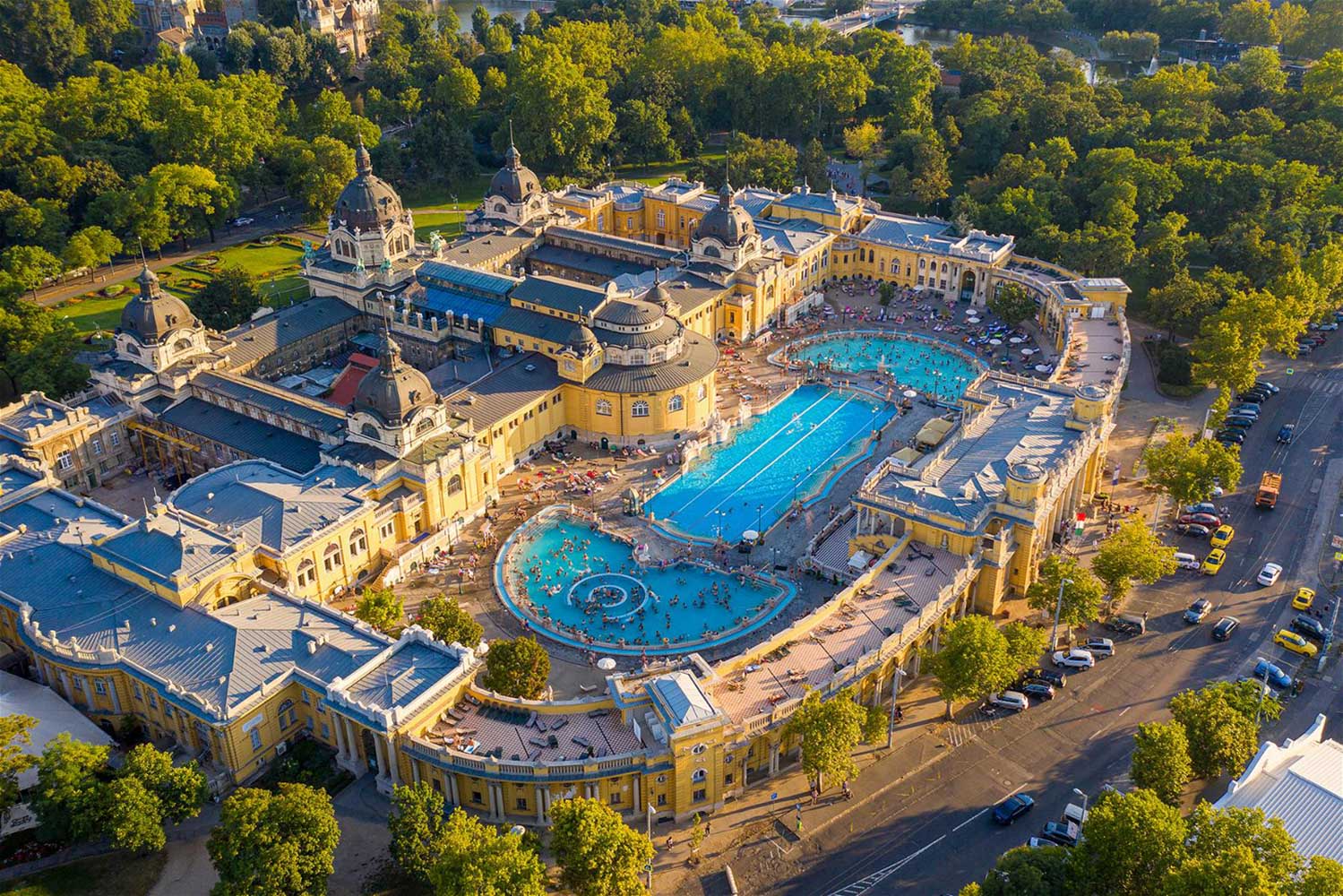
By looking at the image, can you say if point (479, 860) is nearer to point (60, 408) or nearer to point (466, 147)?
point (60, 408)

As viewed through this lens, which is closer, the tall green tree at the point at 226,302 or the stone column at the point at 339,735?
the stone column at the point at 339,735

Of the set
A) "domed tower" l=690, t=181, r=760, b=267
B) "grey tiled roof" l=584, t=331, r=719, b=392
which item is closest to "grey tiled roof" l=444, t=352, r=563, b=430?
"grey tiled roof" l=584, t=331, r=719, b=392

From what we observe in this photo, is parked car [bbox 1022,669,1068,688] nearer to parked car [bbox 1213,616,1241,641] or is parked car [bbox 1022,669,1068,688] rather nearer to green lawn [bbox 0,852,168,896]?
parked car [bbox 1213,616,1241,641]

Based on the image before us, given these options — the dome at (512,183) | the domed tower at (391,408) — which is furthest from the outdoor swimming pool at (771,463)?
the dome at (512,183)

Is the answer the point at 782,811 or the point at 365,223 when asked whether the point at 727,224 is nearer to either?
the point at 365,223

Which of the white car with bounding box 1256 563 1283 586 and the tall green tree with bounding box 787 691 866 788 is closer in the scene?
the tall green tree with bounding box 787 691 866 788

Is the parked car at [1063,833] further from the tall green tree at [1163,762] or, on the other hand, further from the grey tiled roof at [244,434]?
the grey tiled roof at [244,434]

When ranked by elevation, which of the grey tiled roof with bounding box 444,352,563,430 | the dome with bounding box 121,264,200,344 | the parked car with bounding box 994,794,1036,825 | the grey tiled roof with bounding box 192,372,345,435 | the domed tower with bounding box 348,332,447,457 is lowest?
the parked car with bounding box 994,794,1036,825
